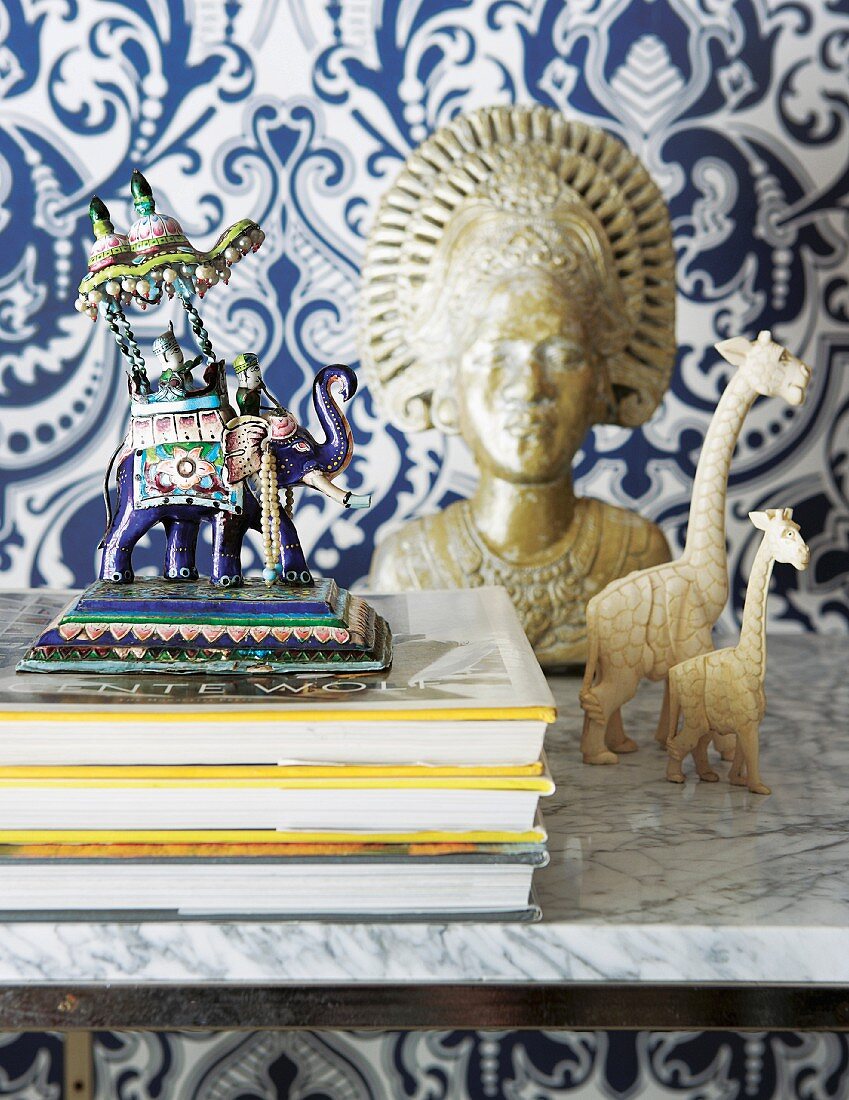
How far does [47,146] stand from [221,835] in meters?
0.87

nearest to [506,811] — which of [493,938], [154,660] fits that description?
[493,938]

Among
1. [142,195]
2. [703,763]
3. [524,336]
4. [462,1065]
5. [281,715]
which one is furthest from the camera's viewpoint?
[462,1065]

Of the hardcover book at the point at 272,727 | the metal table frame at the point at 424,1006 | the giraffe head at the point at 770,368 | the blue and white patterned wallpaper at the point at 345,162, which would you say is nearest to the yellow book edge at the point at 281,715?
the hardcover book at the point at 272,727

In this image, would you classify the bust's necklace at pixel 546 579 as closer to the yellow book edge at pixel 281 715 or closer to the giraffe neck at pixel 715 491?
the giraffe neck at pixel 715 491

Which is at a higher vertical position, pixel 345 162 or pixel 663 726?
pixel 345 162

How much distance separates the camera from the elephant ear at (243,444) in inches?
26.1

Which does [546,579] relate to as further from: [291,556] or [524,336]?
[291,556]

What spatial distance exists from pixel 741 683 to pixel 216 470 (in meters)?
0.32

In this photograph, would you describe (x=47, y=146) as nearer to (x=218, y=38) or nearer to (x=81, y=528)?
(x=218, y=38)

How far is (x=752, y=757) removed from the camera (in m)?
0.72

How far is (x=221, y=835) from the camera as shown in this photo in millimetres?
541

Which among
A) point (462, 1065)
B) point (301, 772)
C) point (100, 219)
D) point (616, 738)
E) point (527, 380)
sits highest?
point (100, 219)

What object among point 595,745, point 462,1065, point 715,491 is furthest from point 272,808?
point 462,1065

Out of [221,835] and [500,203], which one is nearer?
[221,835]
